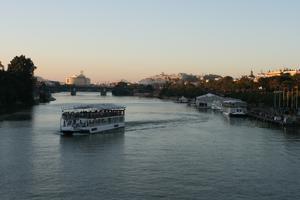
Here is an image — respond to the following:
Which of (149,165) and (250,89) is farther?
(250,89)

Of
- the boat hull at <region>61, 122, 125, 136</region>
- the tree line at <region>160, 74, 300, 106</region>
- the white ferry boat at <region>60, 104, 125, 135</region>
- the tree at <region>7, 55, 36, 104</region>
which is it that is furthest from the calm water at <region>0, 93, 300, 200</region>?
the tree line at <region>160, 74, 300, 106</region>

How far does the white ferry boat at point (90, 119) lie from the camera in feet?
82.8

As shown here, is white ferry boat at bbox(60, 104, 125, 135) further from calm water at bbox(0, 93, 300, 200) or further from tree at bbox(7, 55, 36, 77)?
tree at bbox(7, 55, 36, 77)

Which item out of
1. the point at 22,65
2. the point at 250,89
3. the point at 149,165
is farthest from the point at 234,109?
the point at 250,89

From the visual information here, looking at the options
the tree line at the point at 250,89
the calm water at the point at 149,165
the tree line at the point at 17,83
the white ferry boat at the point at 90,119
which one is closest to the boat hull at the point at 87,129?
the white ferry boat at the point at 90,119

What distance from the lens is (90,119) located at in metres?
26.2

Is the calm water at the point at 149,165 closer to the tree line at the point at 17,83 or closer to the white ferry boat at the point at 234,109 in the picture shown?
the white ferry boat at the point at 234,109

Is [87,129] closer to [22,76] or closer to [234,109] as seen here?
[234,109]

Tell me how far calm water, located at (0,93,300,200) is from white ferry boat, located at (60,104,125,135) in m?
0.78

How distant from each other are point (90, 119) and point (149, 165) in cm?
984

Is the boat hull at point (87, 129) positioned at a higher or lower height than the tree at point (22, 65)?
lower

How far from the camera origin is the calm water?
13.5m

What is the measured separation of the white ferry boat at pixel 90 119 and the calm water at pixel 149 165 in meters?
0.78

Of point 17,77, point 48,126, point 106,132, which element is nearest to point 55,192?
point 106,132
